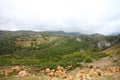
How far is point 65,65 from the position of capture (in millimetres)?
53844

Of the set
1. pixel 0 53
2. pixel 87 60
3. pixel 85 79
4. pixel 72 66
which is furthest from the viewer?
pixel 0 53

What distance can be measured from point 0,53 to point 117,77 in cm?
15644

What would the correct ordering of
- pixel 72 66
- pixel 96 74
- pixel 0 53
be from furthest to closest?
pixel 0 53, pixel 72 66, pixel 96 74

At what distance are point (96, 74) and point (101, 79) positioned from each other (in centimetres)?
486

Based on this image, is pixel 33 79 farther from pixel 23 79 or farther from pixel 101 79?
pixel 101 79

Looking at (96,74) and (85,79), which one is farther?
(96,74)

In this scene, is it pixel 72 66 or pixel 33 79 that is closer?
pixel 33 79

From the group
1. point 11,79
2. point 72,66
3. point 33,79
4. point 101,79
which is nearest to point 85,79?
point 101,79

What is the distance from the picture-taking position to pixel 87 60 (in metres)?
63.2

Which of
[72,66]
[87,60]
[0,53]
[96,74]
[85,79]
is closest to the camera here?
[85,79]

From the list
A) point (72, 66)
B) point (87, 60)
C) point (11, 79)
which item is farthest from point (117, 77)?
point (87, 60)

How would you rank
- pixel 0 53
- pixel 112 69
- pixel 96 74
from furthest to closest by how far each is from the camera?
pixel 0 53 < pixel 112 69 < pixel 96 74

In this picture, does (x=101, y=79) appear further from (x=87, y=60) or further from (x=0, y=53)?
(x=0, y=53)

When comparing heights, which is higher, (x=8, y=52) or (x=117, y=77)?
(x=117, y=77)
